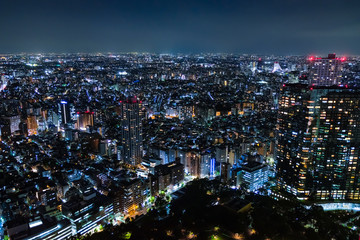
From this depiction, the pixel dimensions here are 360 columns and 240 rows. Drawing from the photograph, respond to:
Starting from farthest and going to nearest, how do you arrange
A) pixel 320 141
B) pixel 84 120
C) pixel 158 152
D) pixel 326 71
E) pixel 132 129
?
pixel 84 120 → pixel 326 71 → pixel 158 152 → pixel 132 129 → pixel 320 141

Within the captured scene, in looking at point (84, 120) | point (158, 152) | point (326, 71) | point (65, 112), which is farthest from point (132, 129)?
point (326, 71)

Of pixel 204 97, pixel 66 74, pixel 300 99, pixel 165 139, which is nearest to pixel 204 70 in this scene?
pixel 204 97

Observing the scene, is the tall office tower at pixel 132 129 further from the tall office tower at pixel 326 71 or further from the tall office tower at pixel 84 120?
the tall office tower at pixel 326 71

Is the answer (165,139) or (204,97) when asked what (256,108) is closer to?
(204,97)

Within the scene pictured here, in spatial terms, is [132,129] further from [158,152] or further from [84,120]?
[84,120]

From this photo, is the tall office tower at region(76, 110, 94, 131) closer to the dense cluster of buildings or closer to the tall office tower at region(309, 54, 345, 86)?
the dense cluster of buildings
